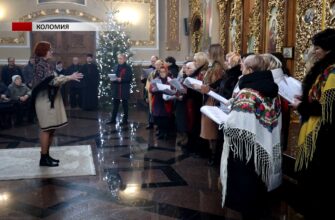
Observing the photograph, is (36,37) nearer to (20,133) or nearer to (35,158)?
(20,133)

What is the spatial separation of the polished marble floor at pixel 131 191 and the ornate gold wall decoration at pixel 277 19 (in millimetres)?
2653

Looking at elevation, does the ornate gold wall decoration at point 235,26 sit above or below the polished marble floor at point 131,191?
above

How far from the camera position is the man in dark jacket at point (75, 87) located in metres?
11.7

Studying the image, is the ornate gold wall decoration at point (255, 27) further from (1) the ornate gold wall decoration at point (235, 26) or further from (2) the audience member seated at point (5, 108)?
(2) the audience member seated at point (5, 108)

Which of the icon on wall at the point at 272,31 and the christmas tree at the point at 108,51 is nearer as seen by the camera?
the icon on wall at the point at 272,31

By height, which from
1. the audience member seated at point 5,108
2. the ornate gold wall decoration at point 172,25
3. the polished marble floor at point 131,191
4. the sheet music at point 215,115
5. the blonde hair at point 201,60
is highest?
the ornate gold wall decoration at point 172,25

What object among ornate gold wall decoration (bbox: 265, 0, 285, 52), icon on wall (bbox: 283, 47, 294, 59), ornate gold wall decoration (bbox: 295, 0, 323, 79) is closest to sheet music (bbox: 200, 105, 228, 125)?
ornate gold wall decoration (bbox: 295, 0, 323, 79)

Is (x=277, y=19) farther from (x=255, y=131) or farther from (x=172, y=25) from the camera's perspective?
(x=172, y=25)

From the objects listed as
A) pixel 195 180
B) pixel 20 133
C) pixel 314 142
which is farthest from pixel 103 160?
pixel 314 142

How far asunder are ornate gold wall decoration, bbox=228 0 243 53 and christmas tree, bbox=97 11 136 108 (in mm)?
3783

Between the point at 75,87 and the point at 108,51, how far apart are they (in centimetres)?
147

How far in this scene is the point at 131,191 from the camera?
4441 millimetres

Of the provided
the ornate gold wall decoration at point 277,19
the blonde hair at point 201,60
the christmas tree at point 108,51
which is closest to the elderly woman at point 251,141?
the blonde hair at point 201,60

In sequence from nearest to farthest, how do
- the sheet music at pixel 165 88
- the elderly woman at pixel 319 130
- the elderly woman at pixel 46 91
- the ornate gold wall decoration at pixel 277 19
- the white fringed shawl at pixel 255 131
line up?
the elderly woman at pixel 319 130 → the white fringed shawl at pixel 255 131 → the elderly woman at pixel 46 91 → the sheet music at pixel 165 88 → the ornate gold wall decoration at pixel 277 19
